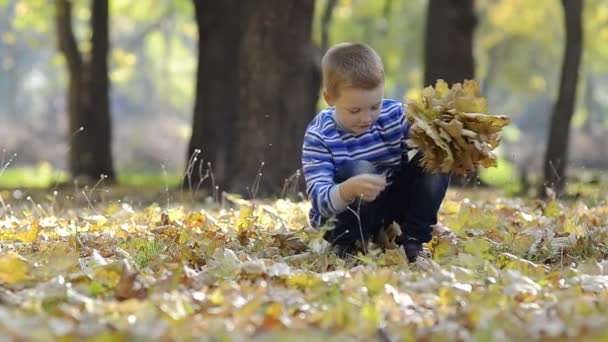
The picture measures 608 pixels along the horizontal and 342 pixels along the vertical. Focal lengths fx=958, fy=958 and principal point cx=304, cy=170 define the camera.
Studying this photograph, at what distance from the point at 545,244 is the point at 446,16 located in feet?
26.9

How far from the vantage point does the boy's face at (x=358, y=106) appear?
14.4 feet

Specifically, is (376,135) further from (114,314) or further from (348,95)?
(114,314)

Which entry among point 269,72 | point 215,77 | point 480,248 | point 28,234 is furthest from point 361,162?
point 215,77

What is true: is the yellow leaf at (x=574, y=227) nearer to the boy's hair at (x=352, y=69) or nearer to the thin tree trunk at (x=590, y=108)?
the boy's hair at (x=352, y=69)

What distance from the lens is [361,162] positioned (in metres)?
4.52

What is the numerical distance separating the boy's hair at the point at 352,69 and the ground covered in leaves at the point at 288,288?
0.73 m

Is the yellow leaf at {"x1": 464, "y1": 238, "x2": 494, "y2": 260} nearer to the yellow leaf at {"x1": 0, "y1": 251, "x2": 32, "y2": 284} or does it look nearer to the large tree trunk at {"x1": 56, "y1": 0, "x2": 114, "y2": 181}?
the yellow leaf at {"x1": 0, "y1": 251, "x2": 32, "y2": 284}

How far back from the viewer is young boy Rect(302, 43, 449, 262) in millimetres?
4398

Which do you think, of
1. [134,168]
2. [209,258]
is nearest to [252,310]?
[209,258]

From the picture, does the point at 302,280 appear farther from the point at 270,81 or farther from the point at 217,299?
the point at 270,81

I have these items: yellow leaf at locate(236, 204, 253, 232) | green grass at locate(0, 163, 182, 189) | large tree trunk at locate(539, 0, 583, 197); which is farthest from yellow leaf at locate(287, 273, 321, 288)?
green grass at locate(0, 163, 182, 189)

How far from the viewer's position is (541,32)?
2881 centimetres

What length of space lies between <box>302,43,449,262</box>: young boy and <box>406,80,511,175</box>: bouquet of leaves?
0.64ft

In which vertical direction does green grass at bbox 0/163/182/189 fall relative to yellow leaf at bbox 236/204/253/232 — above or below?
below
